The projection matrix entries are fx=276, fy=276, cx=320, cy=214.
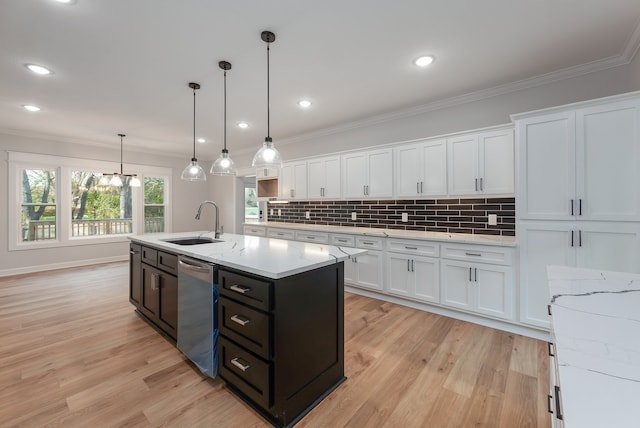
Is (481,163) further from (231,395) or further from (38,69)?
(38,69)

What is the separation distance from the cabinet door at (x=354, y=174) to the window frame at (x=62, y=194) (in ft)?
11.3

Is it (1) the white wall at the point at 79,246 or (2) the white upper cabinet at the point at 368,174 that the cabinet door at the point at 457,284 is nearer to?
(2) the white upper cabinet at the point at 368,174

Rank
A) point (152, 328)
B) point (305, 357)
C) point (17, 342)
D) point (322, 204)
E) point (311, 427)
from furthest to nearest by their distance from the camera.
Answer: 1. point (322, 204)
2. point (152, 328)
3. point (17, 342)
4. point (305, 357)
5. point (311, 427)

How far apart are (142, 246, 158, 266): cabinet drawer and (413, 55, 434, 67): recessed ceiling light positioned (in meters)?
3.10

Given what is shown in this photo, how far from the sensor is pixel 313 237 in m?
4.34

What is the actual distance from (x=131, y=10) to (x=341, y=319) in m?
2.65

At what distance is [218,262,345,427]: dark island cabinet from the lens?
159 centimetres

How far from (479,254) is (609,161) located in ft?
4.15

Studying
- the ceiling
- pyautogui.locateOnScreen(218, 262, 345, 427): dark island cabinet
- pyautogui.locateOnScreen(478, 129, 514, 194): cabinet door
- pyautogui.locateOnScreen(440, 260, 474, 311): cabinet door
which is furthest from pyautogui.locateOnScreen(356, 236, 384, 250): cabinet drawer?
the ceiling

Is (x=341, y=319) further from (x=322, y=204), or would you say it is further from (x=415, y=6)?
(x=322, y=204)

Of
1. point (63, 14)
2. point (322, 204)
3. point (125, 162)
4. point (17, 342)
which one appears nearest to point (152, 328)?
point (17, 342)

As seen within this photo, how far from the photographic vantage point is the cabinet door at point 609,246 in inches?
85.8

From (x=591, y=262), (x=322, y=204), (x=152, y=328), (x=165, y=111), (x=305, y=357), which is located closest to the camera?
(x=305, y=357)

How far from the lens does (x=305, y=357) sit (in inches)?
68.7
